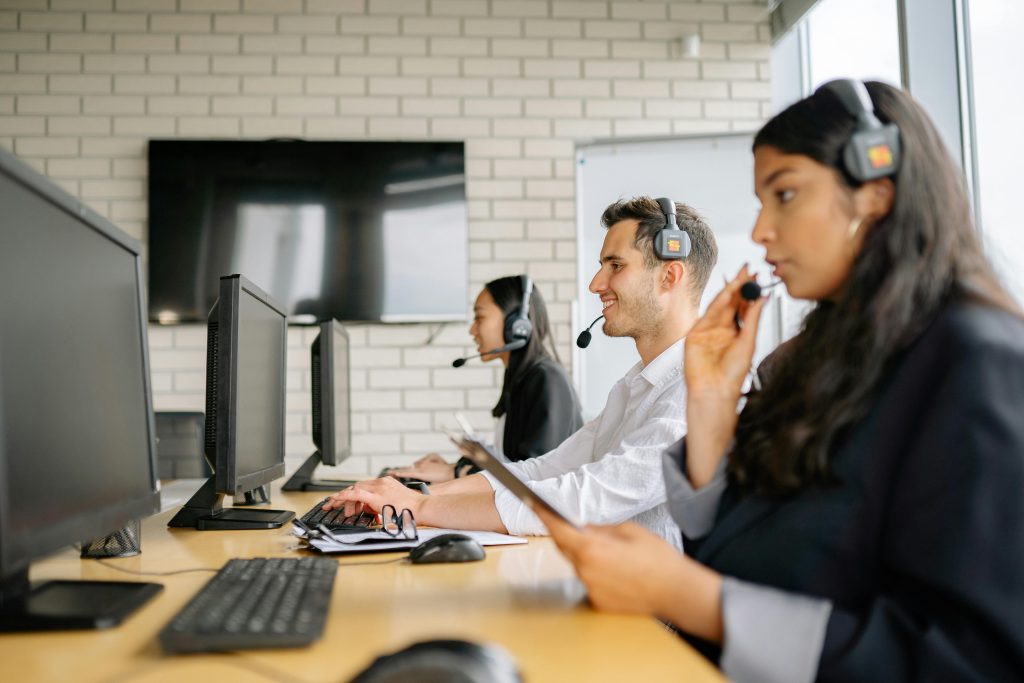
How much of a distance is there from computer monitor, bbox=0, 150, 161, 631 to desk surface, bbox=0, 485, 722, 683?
68 millimetres

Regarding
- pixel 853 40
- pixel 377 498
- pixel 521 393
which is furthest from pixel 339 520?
pixel 853 40

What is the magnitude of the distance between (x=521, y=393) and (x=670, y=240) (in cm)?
104

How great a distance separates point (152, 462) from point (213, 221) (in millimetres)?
2769

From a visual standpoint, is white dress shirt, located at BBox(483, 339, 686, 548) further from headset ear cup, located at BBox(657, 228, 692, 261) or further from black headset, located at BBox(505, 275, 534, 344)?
black headset, located at BBox(505, 275, 534, 344)

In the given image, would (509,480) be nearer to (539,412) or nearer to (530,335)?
(539,412)

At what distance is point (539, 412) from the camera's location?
8.95ft

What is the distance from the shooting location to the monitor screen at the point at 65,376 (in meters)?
0.84

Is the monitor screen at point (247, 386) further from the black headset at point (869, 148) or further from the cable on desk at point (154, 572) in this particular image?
the black headset at point (869, 148)

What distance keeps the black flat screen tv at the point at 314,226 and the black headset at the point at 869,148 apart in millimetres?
2890

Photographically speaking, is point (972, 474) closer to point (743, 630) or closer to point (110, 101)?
point (743, 630)

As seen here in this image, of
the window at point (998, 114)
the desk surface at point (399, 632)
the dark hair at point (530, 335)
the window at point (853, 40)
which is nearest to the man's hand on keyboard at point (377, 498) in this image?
the desk surface at point (399, 632)

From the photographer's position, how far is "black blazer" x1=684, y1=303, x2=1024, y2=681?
0.79 m

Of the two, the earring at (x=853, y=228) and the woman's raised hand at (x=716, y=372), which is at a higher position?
the earring at (x=853, y=228)

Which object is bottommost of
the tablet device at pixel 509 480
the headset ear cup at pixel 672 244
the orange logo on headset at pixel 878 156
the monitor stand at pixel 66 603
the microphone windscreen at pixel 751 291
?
the monitor stand at pixel 66 603
